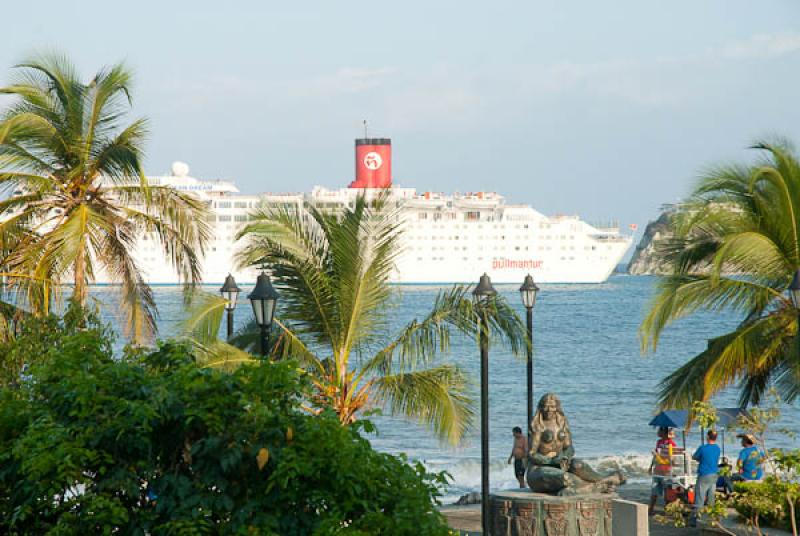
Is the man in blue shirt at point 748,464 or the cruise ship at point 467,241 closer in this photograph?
the man in blue shirt at point 748,464

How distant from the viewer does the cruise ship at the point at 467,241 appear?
77812 mm

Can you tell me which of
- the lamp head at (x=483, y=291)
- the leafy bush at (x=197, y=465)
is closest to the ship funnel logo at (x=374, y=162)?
the lamp head at (x=483, y=291)

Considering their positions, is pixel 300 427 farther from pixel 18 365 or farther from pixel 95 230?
pixel 95 230

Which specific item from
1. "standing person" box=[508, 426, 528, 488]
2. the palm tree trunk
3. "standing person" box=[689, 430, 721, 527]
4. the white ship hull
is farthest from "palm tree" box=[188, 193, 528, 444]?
the white ship hull

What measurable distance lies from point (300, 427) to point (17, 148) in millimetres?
8227

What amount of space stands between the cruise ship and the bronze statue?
2605 inches

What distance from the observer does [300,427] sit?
15.6 ft

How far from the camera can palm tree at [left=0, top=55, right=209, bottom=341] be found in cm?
1184

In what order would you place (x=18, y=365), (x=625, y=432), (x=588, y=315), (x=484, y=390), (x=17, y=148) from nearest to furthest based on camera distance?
(x=18, y=365)
(x=484, y=390)
(x=17, y=148)
(x=625, y=432)
(x=588, y=315)

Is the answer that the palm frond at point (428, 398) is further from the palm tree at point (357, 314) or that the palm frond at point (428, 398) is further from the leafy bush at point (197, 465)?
the leafy bush at point (197, 465)

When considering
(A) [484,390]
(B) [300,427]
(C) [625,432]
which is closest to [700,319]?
(C) [625,432]

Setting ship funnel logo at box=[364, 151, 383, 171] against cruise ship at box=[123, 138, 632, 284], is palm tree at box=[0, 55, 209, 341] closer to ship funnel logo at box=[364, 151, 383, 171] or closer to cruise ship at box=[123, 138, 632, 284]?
cruise ship at box=[123, 138, 632, 284]

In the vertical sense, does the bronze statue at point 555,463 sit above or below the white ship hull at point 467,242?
below

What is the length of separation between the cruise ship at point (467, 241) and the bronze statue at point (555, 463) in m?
66.2
